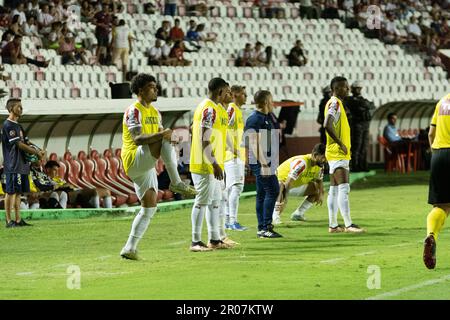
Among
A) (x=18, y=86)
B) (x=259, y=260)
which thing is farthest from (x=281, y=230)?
(x=18, y=86)

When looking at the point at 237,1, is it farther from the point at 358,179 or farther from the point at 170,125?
the point at 170,125

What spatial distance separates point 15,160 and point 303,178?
4299mm

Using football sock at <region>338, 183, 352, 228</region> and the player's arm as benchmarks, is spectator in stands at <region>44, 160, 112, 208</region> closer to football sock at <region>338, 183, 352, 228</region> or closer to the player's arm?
football sock at <region>338, 183, 352, 228</region>

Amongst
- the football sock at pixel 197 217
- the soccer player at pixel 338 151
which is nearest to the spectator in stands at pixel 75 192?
the soccer player at pixel 338 151

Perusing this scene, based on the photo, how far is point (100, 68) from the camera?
2931cm

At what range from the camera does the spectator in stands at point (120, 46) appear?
98.3 ft

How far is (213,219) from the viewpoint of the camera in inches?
577

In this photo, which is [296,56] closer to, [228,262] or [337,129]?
[337,129]

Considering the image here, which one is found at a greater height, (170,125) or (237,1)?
(237,1)

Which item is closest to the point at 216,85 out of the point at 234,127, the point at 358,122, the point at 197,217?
the point at 197,217

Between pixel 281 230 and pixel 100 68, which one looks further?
pixel 100 68
